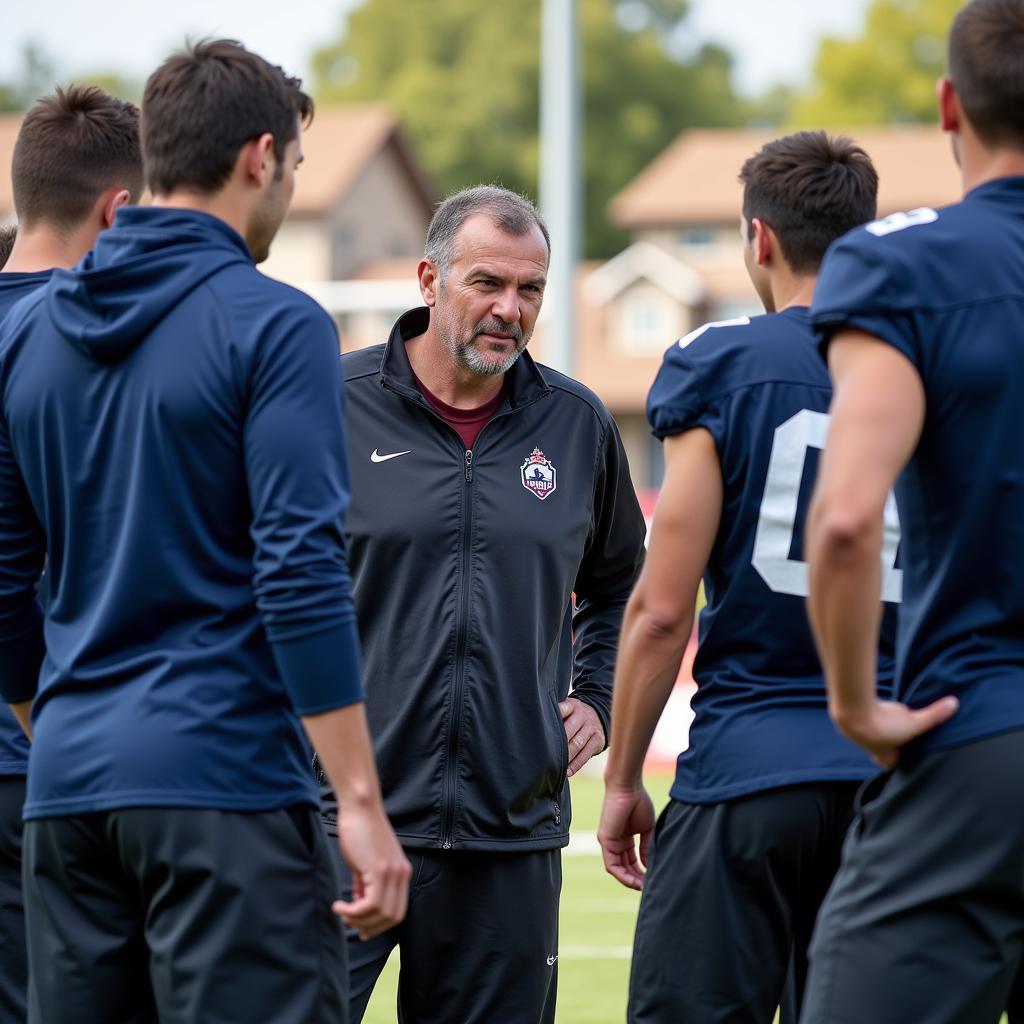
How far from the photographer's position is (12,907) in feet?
12.2

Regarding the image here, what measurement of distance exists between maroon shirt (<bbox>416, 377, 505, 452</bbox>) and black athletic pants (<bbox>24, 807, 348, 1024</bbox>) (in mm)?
1689

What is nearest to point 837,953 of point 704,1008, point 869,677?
point 869,677

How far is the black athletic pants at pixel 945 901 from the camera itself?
2.59 m

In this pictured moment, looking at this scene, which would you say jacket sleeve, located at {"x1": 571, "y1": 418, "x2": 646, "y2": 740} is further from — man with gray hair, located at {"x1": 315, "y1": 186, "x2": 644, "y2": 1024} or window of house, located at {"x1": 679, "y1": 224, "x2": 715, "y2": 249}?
window of house, located at {"x1": 679, "y1": 224, "x2": 715, "y2": 249}

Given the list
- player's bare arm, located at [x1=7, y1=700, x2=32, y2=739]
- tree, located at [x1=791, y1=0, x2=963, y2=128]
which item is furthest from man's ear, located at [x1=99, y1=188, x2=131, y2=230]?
tree, located at [x1=791, y1=0, x2=963, y2=128]

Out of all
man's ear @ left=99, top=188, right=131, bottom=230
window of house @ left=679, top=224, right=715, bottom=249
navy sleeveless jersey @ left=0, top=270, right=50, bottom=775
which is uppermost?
man's ear @ left=99, top=188, right=131, bottom=230

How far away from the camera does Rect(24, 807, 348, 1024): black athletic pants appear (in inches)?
108

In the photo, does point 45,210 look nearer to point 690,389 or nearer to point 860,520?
point 690,389

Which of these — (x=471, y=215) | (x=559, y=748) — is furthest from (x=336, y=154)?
(x=559, y=748)

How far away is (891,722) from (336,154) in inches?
2267

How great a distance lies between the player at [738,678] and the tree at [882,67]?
2334 inches

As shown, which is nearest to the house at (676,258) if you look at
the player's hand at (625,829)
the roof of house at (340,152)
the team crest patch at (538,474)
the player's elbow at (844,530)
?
the roof of house at (340,152)

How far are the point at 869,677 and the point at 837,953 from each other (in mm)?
434

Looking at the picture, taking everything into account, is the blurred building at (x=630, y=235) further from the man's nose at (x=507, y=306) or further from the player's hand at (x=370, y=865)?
the player's hand at (x=370, y=865)
